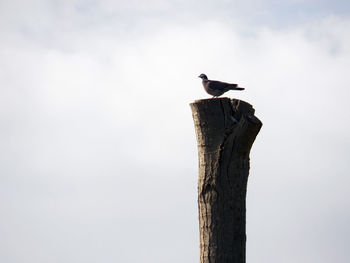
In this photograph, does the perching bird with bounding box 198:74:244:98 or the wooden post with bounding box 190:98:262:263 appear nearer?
the wooden post with bounding box 190:98:262:263

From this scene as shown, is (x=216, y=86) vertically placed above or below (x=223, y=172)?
above

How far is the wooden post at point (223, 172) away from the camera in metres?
6.96

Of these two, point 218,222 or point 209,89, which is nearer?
point 218,222

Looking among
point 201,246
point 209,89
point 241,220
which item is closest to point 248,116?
point 241,220

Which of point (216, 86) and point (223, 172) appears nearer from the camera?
point (223, 172)

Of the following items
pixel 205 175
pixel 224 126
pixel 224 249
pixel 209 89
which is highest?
pixel 209 89

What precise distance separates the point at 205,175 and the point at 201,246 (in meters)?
0.98

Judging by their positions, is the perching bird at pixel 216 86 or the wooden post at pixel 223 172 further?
the perching bird at pixel 216 86

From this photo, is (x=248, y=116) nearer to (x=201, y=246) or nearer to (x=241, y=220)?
(x=241, y=220)

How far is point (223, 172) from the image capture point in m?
7.19

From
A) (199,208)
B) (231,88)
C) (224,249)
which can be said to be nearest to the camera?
(224,249)

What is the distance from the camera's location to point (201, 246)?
7.15 metres

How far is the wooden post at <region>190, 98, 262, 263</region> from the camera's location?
6961 millimetres

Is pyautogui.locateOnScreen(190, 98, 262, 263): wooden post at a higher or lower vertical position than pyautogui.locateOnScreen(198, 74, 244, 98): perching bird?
lower
